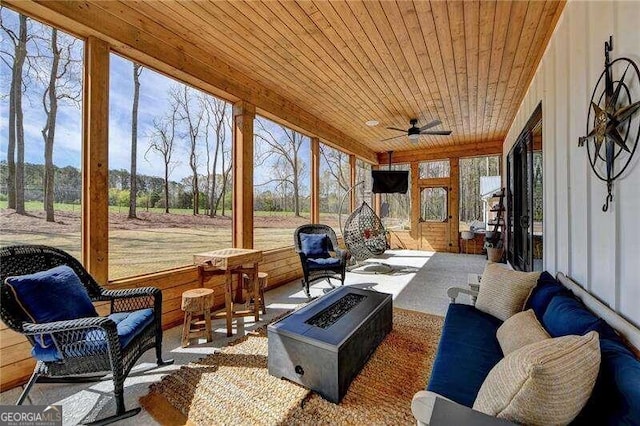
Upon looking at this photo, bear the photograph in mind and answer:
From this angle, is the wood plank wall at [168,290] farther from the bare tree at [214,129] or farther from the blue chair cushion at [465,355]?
the blue chair cushion at [465,355]

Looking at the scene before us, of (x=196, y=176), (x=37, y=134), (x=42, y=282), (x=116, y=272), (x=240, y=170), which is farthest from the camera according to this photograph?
(x=240, y=170)

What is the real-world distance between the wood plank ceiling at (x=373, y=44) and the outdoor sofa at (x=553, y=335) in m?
2.38

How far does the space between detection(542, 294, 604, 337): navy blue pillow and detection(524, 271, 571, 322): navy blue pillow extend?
0.06 metres

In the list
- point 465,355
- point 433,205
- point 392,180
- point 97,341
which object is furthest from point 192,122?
point 433,205

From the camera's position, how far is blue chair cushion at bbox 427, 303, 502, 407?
51.1 inches

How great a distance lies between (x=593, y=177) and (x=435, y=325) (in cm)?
188

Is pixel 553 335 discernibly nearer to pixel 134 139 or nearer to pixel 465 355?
pixel 465 355

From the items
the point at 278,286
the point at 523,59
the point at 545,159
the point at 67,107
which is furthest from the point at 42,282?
the point at 523,59

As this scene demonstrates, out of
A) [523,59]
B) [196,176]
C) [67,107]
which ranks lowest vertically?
[196,176]

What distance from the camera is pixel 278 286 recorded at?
449cm

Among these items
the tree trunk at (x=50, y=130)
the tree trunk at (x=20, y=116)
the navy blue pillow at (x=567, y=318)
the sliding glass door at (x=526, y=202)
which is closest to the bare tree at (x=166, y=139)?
the tree trunk at (x=50, y=130)

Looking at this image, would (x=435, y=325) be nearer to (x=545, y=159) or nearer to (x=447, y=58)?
(x=545, y=159)

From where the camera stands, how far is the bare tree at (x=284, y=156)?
450 cm

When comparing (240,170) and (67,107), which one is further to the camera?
(240,170)
